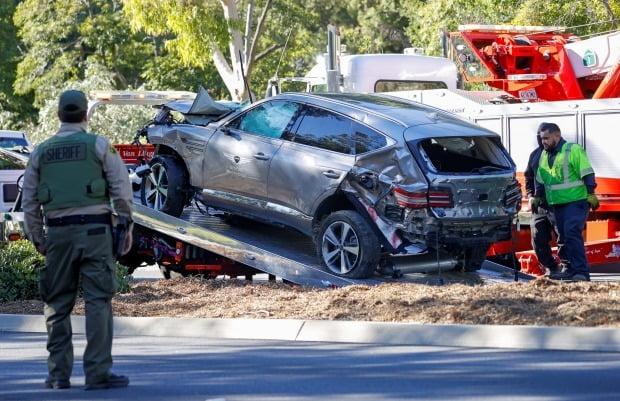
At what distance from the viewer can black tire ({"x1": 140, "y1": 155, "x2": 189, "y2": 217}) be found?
12.7 m

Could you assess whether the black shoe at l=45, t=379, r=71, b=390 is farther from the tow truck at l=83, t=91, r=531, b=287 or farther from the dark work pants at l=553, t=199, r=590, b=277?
the dark work pants at l=553, t=199, r=590, b=277

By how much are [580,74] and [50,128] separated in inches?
875

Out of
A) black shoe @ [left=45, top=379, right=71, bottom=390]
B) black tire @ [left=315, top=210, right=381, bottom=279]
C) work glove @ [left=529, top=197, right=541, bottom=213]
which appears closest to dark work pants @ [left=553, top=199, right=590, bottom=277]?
work glove @ [left=529, top=197, right=541, bottom=213]

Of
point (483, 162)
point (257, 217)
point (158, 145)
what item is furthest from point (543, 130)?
point (158, 145)

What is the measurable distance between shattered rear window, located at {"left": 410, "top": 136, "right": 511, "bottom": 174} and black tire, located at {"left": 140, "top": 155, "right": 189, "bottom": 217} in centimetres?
289

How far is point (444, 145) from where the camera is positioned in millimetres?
11359

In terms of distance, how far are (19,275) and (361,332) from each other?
3805 millimetres

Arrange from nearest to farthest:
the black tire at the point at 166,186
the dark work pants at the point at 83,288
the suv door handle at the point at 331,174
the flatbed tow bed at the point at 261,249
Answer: the dark work pants at the point at 83,288, the suv door handle at the point at 331,174, the flatbed tow bed at the point at 261,249, the black tire at the point at 166,186

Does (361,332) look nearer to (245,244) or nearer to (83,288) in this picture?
(83,288)

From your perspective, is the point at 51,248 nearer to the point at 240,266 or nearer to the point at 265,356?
the point at 265,356

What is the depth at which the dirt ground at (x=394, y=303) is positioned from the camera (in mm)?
9133

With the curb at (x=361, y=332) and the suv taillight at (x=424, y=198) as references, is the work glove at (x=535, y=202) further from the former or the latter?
the curb at (x=361, y=332)

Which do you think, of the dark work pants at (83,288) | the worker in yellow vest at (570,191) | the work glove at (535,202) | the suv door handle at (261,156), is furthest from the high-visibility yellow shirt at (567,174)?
the dark work pants at (83,288)

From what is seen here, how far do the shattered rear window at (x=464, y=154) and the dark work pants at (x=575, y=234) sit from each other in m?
1.05
